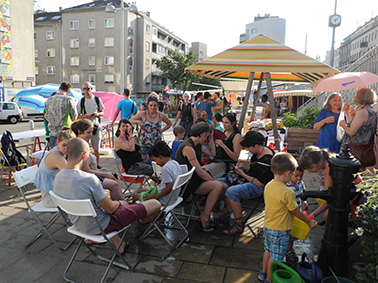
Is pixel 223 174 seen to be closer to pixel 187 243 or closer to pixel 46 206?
pixel 187 243

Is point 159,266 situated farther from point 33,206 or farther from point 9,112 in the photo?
point 9,112

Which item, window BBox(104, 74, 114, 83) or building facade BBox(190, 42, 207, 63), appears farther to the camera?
building facade BBox(190, 42, 207, 63)

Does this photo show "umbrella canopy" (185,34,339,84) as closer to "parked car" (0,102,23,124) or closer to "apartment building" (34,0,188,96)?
"parked car" (0,102,23,124)

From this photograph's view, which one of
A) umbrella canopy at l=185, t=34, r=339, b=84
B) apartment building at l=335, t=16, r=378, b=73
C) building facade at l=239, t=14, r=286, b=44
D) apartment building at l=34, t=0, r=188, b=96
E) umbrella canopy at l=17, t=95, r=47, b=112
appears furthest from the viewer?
building facade at l=239, t=14, r=286, b=44

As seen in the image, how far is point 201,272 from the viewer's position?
302cm

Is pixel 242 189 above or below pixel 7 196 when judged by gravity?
above

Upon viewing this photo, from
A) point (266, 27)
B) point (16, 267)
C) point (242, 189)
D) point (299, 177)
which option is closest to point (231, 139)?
point (242, 189)

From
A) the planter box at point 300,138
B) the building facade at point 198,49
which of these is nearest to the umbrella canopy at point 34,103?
the planter box at point 300,138

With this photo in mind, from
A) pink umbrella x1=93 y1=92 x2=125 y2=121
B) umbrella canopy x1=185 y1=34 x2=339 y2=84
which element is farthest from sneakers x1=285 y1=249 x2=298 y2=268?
pink umbrella x1=93 y1=92 x2=125 y2=121

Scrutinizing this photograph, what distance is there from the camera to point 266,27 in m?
126

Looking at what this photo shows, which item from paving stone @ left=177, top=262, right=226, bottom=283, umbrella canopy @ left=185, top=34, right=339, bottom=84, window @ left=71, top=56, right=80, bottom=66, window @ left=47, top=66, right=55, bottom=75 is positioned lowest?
paving stone @ left=177, top=262, right=226, bottom=283

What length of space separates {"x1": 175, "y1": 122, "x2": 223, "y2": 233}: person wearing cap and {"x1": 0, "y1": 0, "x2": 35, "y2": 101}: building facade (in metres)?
27.8

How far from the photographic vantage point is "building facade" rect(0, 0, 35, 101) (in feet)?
91.7

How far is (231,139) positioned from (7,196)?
3.99 metres
